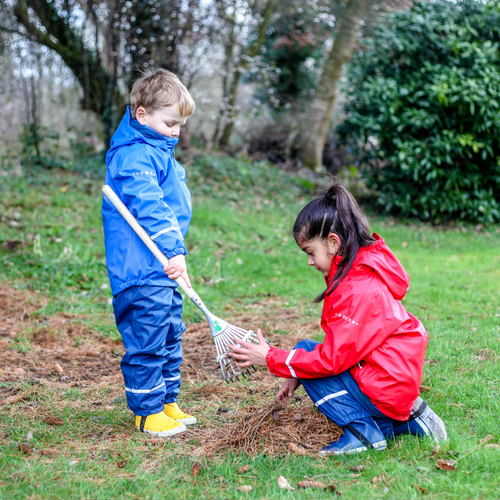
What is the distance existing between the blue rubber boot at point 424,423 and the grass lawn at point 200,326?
0.25 feet

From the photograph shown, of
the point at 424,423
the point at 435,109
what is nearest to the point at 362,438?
the point at 424,423

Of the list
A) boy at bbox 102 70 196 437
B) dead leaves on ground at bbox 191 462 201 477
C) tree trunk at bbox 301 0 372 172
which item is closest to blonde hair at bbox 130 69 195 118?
boy at bbox 102 70 196 437

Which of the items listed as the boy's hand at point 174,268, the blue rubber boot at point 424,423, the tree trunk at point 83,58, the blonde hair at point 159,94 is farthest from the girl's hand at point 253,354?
the tree trunk at point 83,58

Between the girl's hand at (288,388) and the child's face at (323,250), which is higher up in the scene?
the child's face at (323,250)

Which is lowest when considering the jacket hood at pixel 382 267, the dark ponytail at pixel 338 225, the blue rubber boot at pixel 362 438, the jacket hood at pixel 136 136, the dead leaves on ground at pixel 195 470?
the dead leaves on ground at pixel 195 470

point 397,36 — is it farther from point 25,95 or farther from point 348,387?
point 348,387

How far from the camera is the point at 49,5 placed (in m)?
8.84

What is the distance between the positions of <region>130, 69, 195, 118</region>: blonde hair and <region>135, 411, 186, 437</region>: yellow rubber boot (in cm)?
158

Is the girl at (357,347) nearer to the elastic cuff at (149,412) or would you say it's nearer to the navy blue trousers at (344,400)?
the navy blue trousers at (344,400)

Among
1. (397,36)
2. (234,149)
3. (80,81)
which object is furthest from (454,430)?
(234,149)

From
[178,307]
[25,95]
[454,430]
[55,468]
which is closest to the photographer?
[55,468]

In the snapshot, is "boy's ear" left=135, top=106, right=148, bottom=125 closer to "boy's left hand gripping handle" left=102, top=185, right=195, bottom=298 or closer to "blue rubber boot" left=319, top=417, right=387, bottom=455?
"boy's left hand gripping handle" left=102, top=185, right=195, bottom=298

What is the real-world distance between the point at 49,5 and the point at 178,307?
8.16 meters

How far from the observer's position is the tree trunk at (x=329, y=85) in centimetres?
1121
